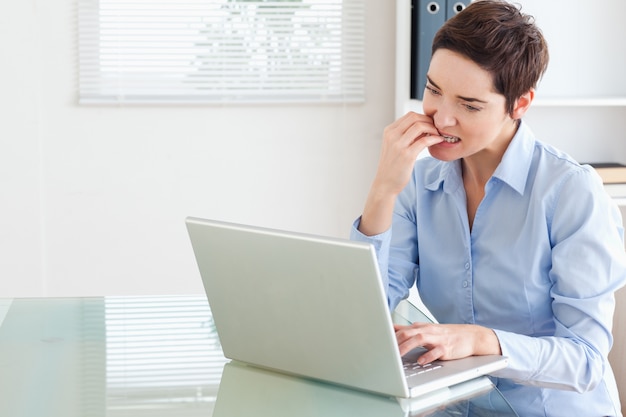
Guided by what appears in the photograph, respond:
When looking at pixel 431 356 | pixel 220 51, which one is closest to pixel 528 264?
Result: pixel 431 356

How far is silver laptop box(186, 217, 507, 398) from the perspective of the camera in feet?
3.92

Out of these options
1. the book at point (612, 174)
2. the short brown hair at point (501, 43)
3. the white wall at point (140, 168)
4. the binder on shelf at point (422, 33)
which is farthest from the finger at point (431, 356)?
the white wall at point (140, 168)

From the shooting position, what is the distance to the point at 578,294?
1549mm

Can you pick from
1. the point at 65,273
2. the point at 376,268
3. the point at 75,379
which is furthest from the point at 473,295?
the point at 65,273

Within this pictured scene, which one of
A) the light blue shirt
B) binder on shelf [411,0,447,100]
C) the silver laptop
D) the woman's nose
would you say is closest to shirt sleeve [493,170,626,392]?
the light blue shirt

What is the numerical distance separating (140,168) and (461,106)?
213 cm

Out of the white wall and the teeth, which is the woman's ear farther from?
the white wall

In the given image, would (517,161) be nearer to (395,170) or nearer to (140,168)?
(395,170)

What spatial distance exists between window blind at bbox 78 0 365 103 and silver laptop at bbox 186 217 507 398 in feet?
7.36

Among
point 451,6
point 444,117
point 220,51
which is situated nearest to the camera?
point 444,117

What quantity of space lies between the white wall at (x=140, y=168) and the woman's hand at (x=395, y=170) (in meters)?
1.89

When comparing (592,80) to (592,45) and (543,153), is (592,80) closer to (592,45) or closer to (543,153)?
(592,45)

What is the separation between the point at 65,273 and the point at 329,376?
245cm

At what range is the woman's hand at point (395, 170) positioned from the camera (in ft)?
5.53
